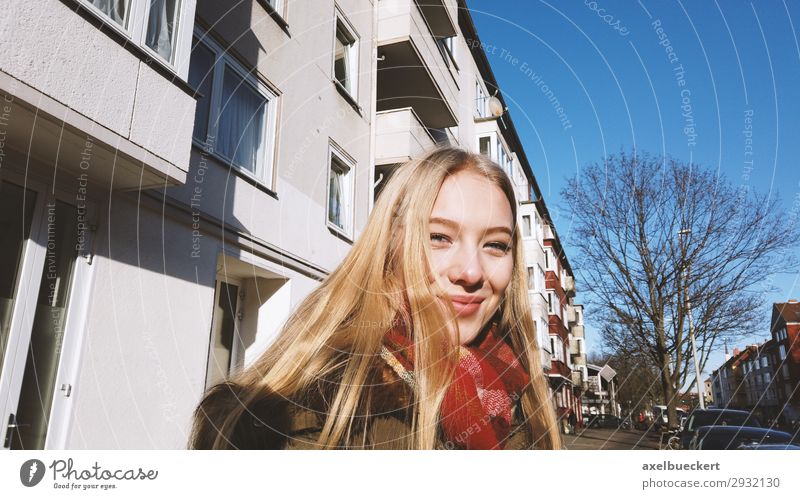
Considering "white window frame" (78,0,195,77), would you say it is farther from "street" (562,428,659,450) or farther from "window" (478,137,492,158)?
"street" (562,428,659,450)

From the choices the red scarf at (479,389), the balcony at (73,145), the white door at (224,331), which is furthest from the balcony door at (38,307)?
the red scarf at (479,389)

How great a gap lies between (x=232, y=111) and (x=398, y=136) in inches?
40.9

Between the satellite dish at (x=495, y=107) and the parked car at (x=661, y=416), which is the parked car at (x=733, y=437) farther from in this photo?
the satellite dish at (x=495, y=107)

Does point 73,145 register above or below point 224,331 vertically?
above

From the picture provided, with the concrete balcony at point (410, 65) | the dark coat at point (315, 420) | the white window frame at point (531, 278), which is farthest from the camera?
the concrete balcony at point (410, 65)

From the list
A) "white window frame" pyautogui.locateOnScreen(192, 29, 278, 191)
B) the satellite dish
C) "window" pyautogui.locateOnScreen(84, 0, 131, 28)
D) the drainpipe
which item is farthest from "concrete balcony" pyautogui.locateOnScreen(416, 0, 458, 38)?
"window" pyautogui.locateOnScreen(84, 0, 131, 28)

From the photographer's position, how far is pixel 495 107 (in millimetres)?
1401

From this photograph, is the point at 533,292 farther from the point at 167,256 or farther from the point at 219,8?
the point at 219,8

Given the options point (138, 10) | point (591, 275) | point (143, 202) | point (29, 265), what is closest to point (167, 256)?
point (143, 202)

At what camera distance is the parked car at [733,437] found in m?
1.09

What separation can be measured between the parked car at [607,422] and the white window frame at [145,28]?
5.60 feet

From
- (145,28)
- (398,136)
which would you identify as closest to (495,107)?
(398,136)

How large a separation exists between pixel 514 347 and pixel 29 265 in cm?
124

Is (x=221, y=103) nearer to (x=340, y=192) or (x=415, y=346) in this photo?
(x=340, y=192)
